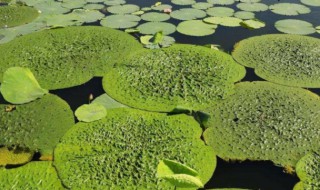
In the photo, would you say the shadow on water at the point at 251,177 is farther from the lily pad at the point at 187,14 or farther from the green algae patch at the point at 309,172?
the lily pad at the point at 187,14

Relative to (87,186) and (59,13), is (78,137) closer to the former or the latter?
(87,186)

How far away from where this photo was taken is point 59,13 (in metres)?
5.84

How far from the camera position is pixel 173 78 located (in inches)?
161

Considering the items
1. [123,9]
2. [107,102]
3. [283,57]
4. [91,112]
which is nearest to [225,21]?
[283,57]

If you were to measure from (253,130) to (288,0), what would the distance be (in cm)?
381

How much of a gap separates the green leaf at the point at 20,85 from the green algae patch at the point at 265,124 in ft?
6.27

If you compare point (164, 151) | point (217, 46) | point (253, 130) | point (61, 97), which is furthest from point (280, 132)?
point (61, 97)

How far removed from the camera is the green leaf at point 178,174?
1922 mm

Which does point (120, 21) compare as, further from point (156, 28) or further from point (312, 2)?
point (312, 2)

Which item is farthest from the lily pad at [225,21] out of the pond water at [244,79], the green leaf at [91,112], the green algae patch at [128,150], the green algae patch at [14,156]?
the green algae patch at [14,156]

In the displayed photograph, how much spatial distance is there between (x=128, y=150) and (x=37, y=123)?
3.50 ft

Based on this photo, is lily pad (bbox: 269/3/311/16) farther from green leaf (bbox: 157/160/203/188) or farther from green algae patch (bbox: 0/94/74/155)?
green leaf (bbox: 157/160/203/188)

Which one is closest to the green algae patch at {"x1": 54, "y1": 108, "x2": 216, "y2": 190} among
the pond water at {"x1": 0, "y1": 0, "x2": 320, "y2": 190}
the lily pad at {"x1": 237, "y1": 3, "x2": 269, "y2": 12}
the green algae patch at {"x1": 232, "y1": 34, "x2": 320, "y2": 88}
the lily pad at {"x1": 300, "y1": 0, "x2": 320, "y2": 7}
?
the pond water at {"x1": 0, "y1": 0, "x2": 320, "y2": 190}

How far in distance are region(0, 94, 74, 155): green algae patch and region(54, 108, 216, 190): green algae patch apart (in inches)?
5.6
